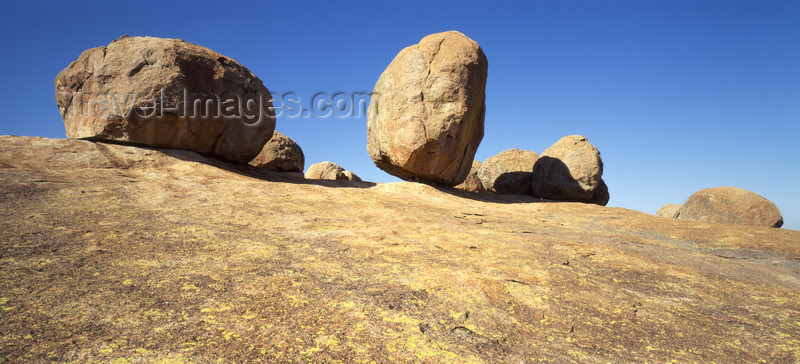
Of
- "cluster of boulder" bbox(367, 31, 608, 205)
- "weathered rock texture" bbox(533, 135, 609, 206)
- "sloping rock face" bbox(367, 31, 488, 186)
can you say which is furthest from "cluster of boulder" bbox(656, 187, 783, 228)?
"sloping rock face" bbox(367, 31, 488, 186)

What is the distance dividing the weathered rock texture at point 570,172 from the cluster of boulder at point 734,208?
2409 mm

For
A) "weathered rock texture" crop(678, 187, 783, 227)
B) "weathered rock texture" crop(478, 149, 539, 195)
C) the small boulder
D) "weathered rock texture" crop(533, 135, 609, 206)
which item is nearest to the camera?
"weathered rock texture" crop(678, 187, 783, 227)

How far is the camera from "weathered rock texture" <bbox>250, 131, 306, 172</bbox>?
11.4 meters

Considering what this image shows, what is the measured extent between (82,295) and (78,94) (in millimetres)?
6967

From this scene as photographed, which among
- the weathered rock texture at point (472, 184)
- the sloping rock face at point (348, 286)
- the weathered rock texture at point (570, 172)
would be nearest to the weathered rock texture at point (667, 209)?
the weathered rock texture at point (570, 172)

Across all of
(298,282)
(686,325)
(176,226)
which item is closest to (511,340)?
(686,325)

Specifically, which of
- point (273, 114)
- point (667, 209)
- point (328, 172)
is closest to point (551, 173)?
point (667, 209)

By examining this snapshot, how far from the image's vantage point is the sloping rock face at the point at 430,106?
342 inches

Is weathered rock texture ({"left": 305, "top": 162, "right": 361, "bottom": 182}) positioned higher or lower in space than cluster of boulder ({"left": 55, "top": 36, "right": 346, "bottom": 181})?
lower

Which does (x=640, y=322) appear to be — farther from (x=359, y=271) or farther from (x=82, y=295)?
(x=82, y=295)

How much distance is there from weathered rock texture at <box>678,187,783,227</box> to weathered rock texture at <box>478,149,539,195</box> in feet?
14.3

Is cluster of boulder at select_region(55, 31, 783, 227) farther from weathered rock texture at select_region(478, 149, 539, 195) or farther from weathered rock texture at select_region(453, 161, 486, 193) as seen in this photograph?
weathered rock texture at select_region(453, 161, 486, 193)

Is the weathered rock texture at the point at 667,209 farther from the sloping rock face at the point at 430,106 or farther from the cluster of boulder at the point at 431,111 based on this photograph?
the sloping rock face at the point at 430,106

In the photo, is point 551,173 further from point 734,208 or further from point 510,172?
point 734,208
